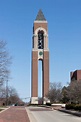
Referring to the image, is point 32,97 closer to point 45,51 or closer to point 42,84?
point 42,84

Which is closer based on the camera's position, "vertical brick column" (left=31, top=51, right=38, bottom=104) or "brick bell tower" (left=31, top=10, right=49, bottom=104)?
"vertical brick column" (left=31, top=51, right=38, bottom=104)

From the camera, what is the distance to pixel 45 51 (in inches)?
5699

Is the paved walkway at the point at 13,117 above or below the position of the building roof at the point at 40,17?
below

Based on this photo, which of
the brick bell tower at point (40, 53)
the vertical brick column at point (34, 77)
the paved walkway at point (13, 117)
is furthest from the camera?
the brick bell tower at point (40, 53)

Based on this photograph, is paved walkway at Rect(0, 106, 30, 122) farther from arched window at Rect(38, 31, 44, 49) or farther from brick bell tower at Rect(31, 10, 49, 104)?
arched window at Rect(38, 31, 44, 49)

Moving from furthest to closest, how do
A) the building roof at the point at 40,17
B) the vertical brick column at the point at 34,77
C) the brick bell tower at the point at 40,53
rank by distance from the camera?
1. the building roof at the point at 40,17
2. the brick bell tower at the point at 40,53
3. the vertical brick column at the point at 34,77

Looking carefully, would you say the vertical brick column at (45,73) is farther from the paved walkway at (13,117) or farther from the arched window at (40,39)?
the paved walkway at (13,117)

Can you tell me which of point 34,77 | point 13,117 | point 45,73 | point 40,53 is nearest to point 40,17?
point 40,53

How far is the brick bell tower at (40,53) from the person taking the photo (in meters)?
139

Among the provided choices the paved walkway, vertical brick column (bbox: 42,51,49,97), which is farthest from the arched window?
the paved walkway

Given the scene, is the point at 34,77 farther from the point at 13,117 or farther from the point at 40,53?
the point at 13,117

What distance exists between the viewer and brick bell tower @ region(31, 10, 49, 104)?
138750 millimetres

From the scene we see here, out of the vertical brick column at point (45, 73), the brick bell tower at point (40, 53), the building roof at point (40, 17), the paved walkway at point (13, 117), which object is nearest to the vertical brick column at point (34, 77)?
the brick bell tower at point (40, 53)

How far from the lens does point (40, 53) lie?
475ft
